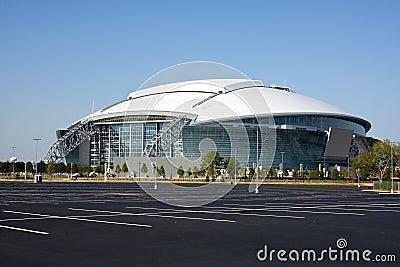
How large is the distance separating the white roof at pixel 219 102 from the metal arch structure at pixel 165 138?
8.30 feet

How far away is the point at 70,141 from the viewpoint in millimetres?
143875

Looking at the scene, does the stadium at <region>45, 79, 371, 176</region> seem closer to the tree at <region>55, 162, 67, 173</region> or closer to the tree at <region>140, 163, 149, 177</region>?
the tree at <region>140, 163, 149, 177</region>

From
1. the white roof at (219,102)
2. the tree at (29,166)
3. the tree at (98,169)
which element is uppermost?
the white roof at (219,102)

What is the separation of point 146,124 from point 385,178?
62.9 m

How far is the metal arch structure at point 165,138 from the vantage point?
125 meters

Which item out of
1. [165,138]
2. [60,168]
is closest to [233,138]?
[165,138]

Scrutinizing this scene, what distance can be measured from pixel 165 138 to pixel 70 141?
1211 inches

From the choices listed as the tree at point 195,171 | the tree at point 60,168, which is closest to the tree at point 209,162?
the tree at point 195,171

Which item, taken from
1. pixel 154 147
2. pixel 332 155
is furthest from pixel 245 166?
pixel 332 155

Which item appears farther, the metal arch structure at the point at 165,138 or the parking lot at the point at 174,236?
the metal arch structure at the point at 165,138

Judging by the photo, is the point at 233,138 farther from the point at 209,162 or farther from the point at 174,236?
the point at 174,236

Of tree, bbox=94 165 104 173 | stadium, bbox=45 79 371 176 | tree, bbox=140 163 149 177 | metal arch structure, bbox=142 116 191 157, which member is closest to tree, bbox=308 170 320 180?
stadium, bbox=45 79 371 176

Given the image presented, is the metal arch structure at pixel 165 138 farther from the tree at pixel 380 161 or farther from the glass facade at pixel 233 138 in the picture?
the tree at pixel 380 161

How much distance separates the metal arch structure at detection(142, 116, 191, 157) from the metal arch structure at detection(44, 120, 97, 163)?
22280 mm
